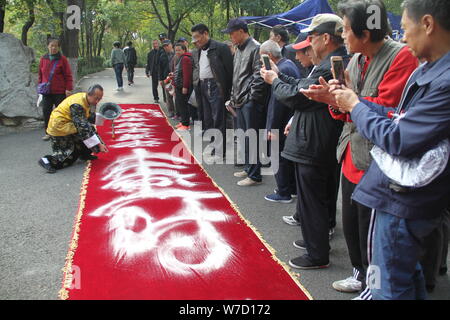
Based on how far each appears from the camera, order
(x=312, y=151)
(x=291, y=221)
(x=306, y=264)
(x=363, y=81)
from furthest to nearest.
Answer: (x=291, y=221) → (x=306, y=264) → (x=312, y=151) → (x=363, y=81)

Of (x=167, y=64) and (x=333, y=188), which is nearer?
(x=333, y=188)

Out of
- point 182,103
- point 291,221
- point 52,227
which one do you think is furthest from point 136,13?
point 291,221

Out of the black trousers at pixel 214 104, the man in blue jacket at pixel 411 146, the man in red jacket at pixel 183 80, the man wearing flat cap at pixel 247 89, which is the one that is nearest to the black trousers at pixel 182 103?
the man in red jacket at pixel 183 80

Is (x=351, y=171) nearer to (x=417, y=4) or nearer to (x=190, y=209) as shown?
(x=417, y=4)

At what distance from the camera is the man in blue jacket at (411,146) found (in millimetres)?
1446

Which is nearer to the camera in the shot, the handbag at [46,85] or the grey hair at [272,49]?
the grey hair at [272,49]

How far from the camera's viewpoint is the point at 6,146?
657cm

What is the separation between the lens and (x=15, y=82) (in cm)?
752

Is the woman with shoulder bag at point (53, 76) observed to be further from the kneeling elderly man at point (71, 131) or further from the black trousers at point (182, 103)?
the black trousers at point (182, 103)

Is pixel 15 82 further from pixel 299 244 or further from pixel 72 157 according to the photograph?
pixel 299 244

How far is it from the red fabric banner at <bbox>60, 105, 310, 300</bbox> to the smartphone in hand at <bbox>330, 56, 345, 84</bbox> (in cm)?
136

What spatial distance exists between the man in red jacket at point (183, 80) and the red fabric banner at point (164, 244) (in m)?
2.66

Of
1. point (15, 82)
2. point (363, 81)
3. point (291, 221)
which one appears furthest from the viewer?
point (15, 82)

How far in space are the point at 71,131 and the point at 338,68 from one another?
168 inches
